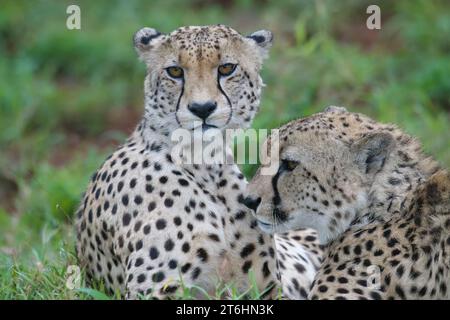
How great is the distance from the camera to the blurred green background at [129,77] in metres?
8.20

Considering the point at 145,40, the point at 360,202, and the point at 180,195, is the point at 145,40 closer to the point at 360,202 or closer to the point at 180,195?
the point at 180,195

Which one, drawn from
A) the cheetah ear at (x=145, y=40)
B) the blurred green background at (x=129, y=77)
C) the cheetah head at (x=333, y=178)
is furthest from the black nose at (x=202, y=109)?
the blurred green background at (x=129, y=77)

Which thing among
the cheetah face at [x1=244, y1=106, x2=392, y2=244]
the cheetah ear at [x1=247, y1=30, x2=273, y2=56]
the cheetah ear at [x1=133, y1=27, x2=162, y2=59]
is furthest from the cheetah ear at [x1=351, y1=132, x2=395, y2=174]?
the cheetah ear at [x1=133, y1=27, x2=162, y2=59]

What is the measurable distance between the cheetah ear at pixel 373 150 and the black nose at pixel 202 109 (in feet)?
2.12

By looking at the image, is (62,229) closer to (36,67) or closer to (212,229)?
(212,229)

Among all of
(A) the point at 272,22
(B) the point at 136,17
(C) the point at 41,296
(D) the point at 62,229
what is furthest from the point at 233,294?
(B) the point at 136,17

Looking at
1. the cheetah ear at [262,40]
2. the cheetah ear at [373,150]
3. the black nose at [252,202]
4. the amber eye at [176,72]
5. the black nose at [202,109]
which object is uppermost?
the cheetah ear at [262,40]

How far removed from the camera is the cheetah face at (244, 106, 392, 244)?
4.99m

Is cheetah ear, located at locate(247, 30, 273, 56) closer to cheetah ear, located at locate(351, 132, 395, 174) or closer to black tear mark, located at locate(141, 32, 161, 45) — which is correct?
black tear mark, located at locate(141, 32, 161, 45)

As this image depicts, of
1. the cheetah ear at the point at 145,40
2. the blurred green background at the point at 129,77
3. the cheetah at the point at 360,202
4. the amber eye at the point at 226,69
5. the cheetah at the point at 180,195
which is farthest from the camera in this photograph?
the blurred green background at the point at 129,77

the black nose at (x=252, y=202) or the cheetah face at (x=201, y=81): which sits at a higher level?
the cheetah face at (x=201, y=81)

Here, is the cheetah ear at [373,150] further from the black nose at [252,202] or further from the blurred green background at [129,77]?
the blurred green background at [129,77]

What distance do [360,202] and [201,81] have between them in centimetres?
88
